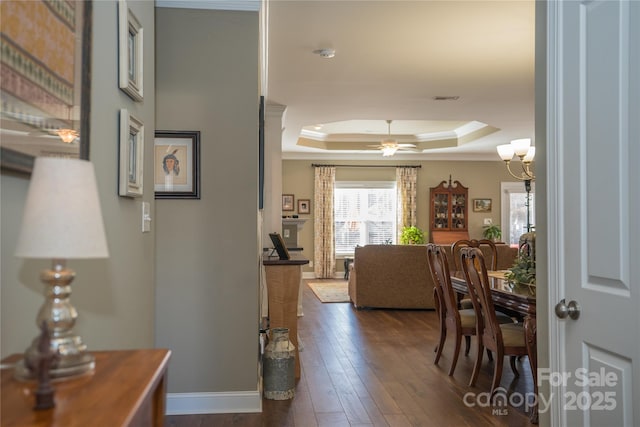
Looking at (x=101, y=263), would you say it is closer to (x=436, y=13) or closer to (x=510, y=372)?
(x=436, y=13)

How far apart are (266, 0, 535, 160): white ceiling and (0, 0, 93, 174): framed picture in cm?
221

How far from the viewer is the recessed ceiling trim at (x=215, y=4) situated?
10.4 feet

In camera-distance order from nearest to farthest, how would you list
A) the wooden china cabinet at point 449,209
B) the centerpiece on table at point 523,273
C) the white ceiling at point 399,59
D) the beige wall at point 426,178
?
the white ceiling at point 399,59
the centerpiece on table at point 523,273
the beige wall at point 426,178
the wooden china cabinet at point 449,209

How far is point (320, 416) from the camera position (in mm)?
3182

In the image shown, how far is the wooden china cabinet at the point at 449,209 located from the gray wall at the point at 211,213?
8472mm

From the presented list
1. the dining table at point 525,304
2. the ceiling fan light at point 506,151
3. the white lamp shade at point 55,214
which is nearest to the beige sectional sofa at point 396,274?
the ceiling fan light at point 506,151

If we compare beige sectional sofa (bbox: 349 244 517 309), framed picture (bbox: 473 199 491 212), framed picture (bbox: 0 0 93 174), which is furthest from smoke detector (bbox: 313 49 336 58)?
framed picture (bbox: 473 199 491 212)

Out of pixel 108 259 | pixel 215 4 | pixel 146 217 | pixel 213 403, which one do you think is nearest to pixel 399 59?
pixel 215 4

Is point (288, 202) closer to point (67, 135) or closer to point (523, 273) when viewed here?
point (523, 273)

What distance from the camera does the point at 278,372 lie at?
3.50 m

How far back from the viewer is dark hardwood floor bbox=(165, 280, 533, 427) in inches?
123

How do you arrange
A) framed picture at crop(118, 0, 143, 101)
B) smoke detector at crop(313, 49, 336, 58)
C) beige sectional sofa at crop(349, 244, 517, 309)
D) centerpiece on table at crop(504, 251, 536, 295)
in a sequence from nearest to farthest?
framed picture at crop(118, 0, 143, 101) < centerpiece on table at crop(504, 251, 536, 295) < smoke detector at crop(313, 49, 336, 58) < beige sectional sofa at crop(349, 244, 517, 309)

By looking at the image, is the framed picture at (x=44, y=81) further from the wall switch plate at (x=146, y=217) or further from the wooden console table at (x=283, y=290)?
the wooden console table at (x=283, y=290)

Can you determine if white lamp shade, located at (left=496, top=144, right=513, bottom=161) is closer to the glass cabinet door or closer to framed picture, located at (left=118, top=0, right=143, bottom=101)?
framed picture, located at (left=118, top=0, right=143, bottom=101)
